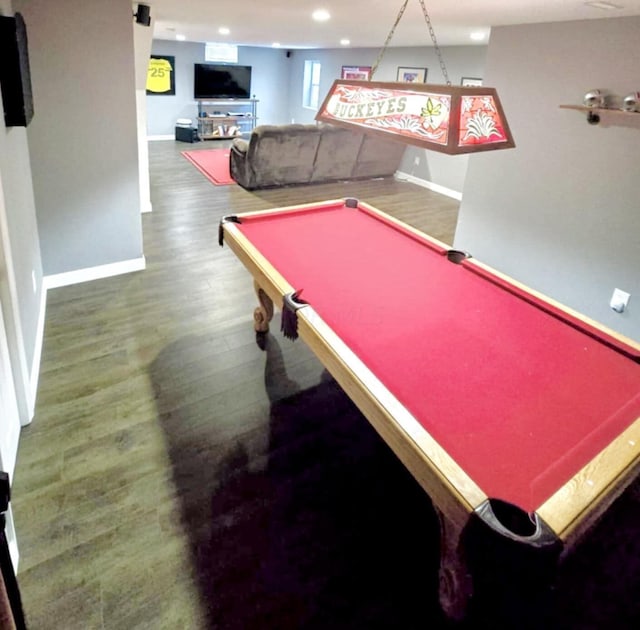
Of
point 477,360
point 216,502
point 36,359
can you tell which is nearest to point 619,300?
point 477,360

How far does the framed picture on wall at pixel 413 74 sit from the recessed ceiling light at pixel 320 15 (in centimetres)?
307

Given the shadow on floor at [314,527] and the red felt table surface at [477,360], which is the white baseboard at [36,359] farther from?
the red felt table surface at [477,360]

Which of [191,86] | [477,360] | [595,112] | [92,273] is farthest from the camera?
[191,86]

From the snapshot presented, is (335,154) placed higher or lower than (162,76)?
lower

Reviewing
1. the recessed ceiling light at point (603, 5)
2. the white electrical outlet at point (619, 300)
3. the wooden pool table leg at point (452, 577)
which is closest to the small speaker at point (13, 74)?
the wooden pool table leg at point (452, 577)

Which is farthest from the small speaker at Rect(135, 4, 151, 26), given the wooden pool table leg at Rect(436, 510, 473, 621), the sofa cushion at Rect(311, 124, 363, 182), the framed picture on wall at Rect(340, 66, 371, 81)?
the framed picture on wall at Rect(340, 66, 371, 81)

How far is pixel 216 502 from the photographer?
2.03 metres

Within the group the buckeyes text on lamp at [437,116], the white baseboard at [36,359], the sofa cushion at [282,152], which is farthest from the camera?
the sofa cushion at [282,152]

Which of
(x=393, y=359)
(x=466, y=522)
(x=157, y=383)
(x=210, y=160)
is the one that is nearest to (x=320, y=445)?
(x=393, y=359)

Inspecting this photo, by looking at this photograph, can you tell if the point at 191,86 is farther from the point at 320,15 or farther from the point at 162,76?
the point at 320,15

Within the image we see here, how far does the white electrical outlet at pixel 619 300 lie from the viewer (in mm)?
3238

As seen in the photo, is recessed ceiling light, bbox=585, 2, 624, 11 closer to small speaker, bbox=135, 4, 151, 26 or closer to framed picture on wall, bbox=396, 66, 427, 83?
small speaker, bbox=135, 4, 151, 26

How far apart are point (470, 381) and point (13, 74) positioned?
263 cm

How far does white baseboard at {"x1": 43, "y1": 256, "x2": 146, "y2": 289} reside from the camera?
12.1 feet
